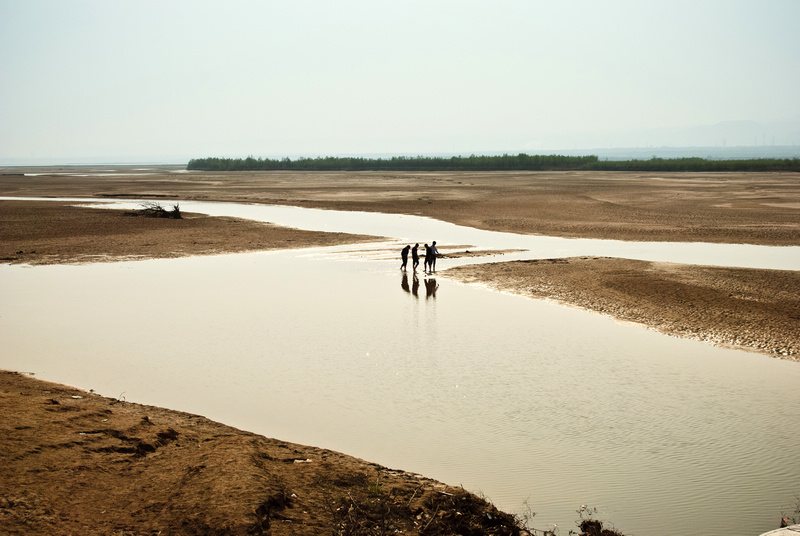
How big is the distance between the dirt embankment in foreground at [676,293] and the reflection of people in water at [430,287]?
103 cm

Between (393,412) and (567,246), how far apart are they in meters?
20.2

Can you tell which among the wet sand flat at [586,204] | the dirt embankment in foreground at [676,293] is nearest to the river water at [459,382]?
the dirt embankment in foreground at [676,293]

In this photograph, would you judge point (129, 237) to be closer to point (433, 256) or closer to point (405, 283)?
point (433, 256)

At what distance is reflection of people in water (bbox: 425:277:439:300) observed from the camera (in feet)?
68.4

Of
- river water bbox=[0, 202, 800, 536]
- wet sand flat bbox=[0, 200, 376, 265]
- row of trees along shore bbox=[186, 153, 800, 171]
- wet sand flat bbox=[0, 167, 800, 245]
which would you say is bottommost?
river water bbox=[0, 202, 800, 536]

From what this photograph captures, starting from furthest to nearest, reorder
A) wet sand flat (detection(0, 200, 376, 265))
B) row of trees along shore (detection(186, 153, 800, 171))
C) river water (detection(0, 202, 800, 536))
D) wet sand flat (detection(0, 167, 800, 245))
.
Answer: row of trees along shore (detection(186, 153, 800, 171)) → wet sand flat (detection(0, 167, 800, 245)) → wet sand flat (detection(0, 200, 376, 265)) → river water (detection(0, 202, 800, 536))

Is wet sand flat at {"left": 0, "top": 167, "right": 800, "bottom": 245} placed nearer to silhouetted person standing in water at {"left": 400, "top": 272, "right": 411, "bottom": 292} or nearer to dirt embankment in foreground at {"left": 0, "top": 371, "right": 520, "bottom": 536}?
silhouetted person standing in water at {"left": 400, "top": 272, "right": 411, "bottom": 292}

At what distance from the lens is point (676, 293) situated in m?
19.5

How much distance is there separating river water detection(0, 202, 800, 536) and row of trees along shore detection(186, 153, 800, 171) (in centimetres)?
8271

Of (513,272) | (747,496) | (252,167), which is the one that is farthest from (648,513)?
(252,167)

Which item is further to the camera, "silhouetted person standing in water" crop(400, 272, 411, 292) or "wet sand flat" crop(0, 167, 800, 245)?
"wet sand flat" crop(0, 167, 800, 245)

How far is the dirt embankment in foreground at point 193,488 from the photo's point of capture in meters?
6.66

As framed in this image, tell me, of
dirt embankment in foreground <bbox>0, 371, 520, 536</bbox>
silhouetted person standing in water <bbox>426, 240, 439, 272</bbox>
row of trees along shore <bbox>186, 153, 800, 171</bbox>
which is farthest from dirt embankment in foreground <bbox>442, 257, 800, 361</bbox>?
row of trees along shore <bbox>186, 153, 800, 171</bbox>

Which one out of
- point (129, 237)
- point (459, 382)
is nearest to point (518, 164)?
point (129, 237)
